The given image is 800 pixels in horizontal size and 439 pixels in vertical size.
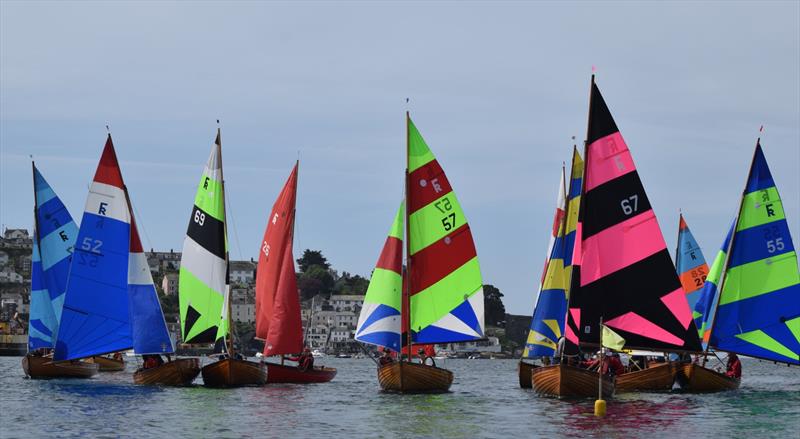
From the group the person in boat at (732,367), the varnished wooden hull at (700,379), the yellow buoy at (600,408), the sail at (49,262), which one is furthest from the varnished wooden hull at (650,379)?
the sail at (49,262)

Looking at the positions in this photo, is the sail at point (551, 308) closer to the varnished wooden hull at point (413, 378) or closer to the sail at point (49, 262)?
the varnished wooden hull at point (413, 378)

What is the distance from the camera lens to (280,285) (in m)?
68.8

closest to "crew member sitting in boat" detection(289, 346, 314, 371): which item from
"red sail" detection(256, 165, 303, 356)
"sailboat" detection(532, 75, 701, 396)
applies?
"red sail" detection(256, 165, 303, 356)

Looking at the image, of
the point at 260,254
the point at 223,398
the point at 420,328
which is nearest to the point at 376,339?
the point at 420,328

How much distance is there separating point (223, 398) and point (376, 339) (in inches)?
310

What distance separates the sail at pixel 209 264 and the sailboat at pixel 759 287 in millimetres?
21441

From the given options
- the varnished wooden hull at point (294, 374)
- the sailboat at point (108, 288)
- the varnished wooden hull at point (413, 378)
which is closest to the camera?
the varnished wooden hull at point (413, 378)

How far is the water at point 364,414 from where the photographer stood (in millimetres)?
45312

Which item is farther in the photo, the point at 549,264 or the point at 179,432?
the point at 549,264

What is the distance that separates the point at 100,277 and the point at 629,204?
25.7 meters

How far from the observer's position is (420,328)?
62250 mm

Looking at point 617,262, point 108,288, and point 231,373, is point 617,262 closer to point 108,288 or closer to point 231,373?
point 231,373

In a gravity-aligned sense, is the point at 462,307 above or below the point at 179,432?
above

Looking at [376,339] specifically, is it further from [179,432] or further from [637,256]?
[179,432]
